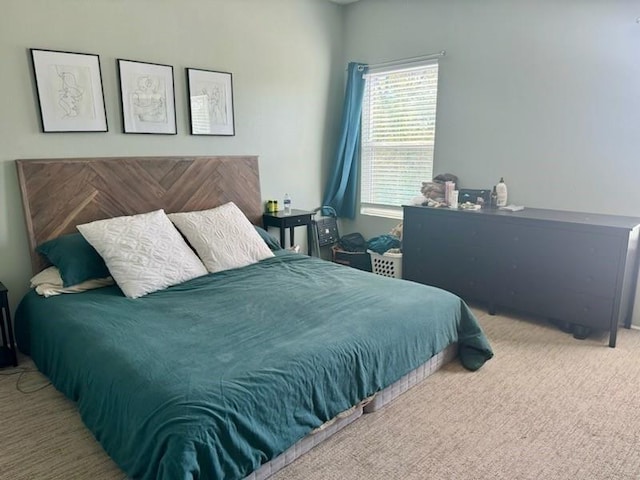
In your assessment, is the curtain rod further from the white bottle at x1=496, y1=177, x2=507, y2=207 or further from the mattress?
the mattress

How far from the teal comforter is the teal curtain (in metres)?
1.89

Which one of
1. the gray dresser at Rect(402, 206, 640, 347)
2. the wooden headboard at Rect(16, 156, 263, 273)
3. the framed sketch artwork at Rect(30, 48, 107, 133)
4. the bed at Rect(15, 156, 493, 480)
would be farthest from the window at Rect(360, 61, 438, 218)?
the framed sketch artwork at Rect(30, 48, 107, 133)

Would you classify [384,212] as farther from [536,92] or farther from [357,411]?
[357,411]

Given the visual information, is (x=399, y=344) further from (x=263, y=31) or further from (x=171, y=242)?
(x=263, y=31)

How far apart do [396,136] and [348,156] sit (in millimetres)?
517

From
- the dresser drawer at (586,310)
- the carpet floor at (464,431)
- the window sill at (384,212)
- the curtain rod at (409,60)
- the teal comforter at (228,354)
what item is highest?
the curtain rod at (409,60)

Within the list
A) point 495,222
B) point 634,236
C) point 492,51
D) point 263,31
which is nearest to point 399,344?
point 495,222

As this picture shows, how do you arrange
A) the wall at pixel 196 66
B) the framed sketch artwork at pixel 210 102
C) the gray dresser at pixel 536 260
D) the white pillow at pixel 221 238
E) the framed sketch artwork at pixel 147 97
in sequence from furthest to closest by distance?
the framed sketch artwork at pixel 210 102 → the framed sketch artwork at pixel 147 97 → the white pillow at pixel 221 238 → the gray dresser at pixel 536 260 → the wall at pixel 196 66

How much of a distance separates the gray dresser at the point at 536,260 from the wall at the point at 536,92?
29cm

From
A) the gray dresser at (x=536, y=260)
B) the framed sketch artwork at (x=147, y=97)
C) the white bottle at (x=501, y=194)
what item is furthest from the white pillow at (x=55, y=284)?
the white bottle at (x=501, y=194)

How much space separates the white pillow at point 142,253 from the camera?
8.48ft

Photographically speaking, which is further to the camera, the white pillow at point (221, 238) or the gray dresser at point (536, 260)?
the white pillow at point (221, 238)

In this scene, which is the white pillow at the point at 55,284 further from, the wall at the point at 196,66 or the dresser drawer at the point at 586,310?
the dresser drawer at the point at 586,310

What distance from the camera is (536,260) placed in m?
3.13
